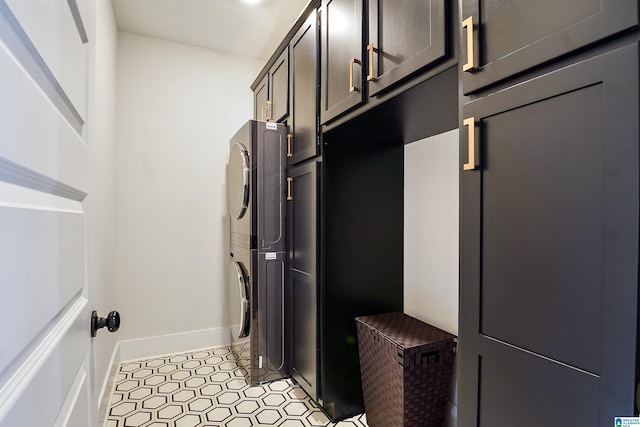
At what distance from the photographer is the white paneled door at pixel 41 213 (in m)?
0.35

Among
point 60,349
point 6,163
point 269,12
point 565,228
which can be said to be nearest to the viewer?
point 6,163

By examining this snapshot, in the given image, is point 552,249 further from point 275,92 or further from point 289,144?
point 275,92

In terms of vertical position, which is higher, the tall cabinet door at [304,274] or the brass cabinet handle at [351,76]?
the brass cabinet handle at [351,76]

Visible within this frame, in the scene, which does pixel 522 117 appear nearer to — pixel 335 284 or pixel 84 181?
pixel 84 181

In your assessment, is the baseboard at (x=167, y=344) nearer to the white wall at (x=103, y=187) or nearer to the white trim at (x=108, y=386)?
the white trim at (x=108, y=386)

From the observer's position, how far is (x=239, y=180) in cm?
228

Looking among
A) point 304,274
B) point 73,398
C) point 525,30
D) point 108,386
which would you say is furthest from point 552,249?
point 108,386

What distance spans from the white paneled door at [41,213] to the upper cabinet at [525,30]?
0.91 metres

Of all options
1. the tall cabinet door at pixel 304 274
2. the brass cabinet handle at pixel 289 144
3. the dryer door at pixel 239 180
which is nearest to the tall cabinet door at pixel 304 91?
the brass cabinet handle at pixel 289 144

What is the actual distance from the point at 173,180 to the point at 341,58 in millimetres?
1931

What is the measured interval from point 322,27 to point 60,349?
182cm

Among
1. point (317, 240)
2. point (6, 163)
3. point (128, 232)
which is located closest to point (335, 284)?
point (317, 240)

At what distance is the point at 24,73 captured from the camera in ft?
1.28

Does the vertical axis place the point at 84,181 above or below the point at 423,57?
below
